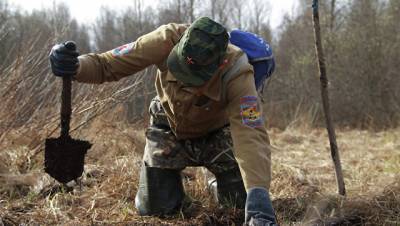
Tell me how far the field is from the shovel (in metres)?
0.31

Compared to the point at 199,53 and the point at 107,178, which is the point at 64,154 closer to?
the point at 199,53

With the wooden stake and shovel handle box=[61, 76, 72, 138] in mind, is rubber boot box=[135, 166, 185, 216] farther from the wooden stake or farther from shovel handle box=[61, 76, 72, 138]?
the wooden stake

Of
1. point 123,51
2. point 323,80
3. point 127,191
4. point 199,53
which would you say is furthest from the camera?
point 127,191

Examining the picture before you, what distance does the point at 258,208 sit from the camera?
215cm

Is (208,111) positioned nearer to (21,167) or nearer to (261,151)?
(261,151)

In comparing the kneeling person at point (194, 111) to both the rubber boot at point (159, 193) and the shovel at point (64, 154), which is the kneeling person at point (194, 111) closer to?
the rubber boot at point (159, 193)

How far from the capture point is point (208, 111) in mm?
2799

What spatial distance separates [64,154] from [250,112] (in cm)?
116

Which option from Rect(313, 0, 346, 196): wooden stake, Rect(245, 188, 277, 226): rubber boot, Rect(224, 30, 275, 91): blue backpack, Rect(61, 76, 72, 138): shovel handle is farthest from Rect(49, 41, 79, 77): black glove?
Rect(313, 0, 346, 196): wooden stake

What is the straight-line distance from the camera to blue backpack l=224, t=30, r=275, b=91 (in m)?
2.77

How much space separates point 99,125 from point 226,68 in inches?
121

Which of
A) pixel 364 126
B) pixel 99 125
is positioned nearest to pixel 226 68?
pixel 99 125

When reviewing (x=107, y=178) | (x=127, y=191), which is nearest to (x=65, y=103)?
(x=127, y=191)

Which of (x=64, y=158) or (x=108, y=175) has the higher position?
(x=64, y=158)
